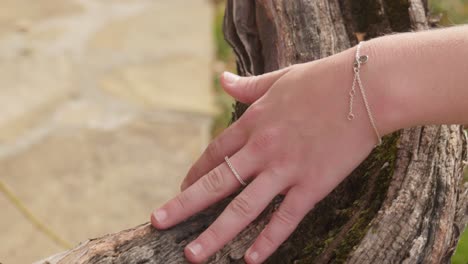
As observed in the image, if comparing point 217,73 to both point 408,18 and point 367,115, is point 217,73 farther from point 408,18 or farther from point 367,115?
point 367,115

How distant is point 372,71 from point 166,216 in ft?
1.23

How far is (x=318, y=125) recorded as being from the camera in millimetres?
983

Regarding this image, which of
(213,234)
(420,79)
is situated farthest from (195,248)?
(420,79)

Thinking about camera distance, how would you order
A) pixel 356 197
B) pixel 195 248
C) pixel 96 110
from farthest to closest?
pixel 96 110, pixel 356 197, pixel 195 248

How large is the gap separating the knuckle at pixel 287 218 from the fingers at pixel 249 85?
0.22 meters

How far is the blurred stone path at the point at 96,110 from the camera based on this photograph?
2533 millimetres

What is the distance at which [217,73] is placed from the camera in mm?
3178

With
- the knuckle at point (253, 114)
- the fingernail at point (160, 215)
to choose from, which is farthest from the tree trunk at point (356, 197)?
the knuckle at point (253, 114)

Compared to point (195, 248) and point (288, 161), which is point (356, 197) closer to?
point (288, 161)

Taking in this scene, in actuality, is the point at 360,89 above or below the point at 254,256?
above

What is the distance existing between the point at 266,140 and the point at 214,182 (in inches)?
4.1

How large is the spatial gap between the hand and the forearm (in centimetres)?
4

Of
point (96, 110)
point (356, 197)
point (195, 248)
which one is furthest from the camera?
point (96, 110)

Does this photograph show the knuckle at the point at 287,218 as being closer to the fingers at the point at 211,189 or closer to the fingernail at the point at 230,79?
the fingers at the point at 211,189
